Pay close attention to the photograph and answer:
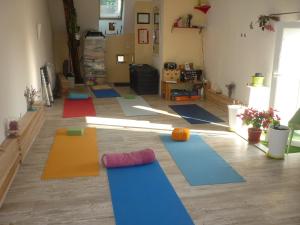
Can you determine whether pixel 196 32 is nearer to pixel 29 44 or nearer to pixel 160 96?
pixel 160 96

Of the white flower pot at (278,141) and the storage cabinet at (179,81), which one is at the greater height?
the storage cabinet at (179,81)

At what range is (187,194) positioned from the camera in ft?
9.70

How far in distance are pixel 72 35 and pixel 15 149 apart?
553cm

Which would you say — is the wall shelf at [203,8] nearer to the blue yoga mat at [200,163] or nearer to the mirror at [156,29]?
the mirror at [156,29]

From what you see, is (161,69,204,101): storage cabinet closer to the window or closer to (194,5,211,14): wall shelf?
(194,5,211,14): wall shelf

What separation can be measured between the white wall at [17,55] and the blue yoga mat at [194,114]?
277cm

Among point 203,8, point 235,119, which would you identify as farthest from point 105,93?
point 235,119

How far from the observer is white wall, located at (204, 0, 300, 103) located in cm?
486

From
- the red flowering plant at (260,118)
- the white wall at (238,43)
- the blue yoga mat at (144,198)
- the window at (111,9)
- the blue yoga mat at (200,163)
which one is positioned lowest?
the blue yoga mat at (144,198)

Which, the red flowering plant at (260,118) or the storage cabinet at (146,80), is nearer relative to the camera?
the red flowering plant at (260,118)

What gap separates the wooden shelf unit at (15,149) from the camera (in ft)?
9.55

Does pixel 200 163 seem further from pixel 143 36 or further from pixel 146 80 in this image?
pixel 143 36

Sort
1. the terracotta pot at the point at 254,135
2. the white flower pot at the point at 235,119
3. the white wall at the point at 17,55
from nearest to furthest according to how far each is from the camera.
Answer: the white wall at the point at 17,55, the terracotta pot at the point at 254,135, the white flower pot at the point at 235,119

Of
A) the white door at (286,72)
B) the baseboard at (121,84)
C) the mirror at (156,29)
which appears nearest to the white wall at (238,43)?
the white door at (286,72)
